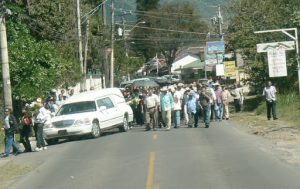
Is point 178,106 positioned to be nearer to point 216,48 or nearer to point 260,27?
point 260,27

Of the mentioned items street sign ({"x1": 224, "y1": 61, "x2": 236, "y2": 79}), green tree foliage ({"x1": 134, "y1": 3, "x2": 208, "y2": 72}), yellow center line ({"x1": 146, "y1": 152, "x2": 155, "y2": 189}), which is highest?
green tree foliage ({"x1": 134, "y1": 3, "x2": 208, "y2": 72})

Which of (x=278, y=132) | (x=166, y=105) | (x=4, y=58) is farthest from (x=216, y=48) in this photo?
(x=4, y=58)

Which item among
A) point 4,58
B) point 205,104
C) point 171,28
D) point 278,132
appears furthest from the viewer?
point 171,28

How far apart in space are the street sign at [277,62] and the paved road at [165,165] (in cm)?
915

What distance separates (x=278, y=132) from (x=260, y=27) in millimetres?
18862

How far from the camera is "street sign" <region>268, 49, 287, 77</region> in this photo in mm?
30750

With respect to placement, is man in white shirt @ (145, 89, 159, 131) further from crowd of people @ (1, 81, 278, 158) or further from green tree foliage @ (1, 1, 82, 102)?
green tree foliage @ (1, 1, 82, 102)

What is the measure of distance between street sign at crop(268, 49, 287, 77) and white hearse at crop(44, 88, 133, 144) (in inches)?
292

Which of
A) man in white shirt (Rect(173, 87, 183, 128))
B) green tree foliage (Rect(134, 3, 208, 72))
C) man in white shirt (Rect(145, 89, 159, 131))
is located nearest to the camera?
man in white shirt (Rect(145, 89, 159, 131))

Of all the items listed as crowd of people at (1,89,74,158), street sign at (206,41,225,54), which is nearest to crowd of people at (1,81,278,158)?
crowd of people at (1,89,74,158)

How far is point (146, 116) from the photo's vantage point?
28.5 metres

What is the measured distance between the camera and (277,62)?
3105 centimetres

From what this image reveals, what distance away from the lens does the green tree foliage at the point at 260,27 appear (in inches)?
1417

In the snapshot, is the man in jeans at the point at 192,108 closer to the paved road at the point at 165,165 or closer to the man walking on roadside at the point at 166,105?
the man walking on roadside at the point at 166,105
